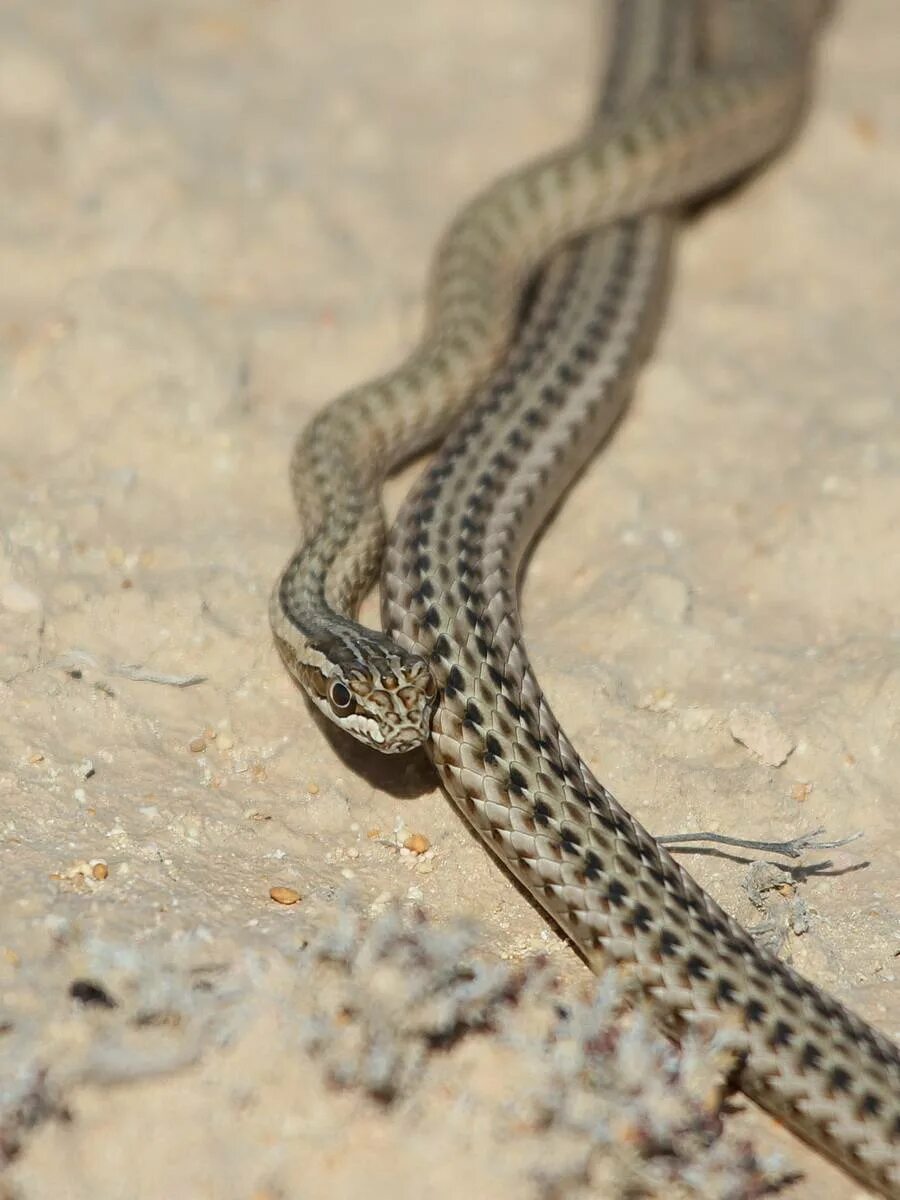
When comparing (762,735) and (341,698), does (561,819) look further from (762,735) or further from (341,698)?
(762,735)

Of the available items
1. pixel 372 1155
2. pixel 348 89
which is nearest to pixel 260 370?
pixel 348 89

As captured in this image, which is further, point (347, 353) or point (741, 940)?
point (347, 353)

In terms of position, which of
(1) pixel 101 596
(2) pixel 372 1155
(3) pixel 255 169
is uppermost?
(3) pixel 255 169

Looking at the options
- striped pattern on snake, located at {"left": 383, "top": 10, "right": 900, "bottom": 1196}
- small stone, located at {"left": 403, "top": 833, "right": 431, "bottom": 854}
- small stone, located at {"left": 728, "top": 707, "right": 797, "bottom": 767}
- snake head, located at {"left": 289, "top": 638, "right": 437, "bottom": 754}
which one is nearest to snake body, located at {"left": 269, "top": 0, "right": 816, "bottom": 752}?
snake head, located at {"left": 289, "top": 638, "right": 437, "bottom": 754}

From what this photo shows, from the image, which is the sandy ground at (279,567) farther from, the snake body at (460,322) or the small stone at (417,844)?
the snake body at (460,322)

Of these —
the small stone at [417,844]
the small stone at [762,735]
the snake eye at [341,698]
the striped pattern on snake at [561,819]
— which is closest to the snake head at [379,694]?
the snake eye at [341,698]

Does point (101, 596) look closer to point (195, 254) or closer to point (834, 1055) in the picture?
point (195, 254)

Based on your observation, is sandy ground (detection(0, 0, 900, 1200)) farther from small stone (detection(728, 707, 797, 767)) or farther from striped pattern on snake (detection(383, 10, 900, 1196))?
striped pattern on snake (detection(383, 10, 900, 1196))
